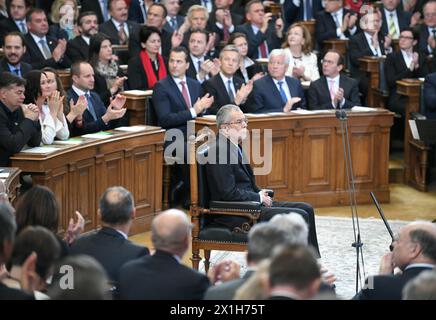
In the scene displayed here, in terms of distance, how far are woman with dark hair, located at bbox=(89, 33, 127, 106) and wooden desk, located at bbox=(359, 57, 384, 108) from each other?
321 centimetres

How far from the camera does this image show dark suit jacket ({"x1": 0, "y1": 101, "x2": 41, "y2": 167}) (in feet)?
25.7

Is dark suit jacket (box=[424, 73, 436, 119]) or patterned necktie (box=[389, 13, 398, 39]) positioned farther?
patterned necktie (box=[389, 13, 398, 39])

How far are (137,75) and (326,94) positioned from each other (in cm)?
206

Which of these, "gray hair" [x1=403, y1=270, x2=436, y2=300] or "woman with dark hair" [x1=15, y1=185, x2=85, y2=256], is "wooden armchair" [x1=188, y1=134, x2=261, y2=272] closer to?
"woman with dark hair" [x1=15, y1=185, x2=85, y2=256]

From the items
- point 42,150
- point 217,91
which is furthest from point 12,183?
point 217,91

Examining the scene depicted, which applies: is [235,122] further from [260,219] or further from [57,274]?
[57,274]

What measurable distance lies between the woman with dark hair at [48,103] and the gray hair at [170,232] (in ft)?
11.3

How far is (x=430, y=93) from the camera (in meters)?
10.8

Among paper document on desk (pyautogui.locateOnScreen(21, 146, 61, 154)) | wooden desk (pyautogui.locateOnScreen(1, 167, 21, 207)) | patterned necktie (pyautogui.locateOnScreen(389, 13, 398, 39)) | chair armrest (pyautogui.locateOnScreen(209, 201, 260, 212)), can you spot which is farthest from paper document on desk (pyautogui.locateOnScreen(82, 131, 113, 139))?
patterned necktie (pyautogui.locateOnScreen(389, 13, 398, 39))

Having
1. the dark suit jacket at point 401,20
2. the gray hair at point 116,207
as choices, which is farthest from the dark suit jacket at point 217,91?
the gray hair at point 116,207

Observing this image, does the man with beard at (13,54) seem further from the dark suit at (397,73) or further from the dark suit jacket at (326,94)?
the dark suit at (397,73)

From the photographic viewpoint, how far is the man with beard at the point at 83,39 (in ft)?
37.2

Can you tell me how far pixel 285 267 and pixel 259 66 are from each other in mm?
7624
